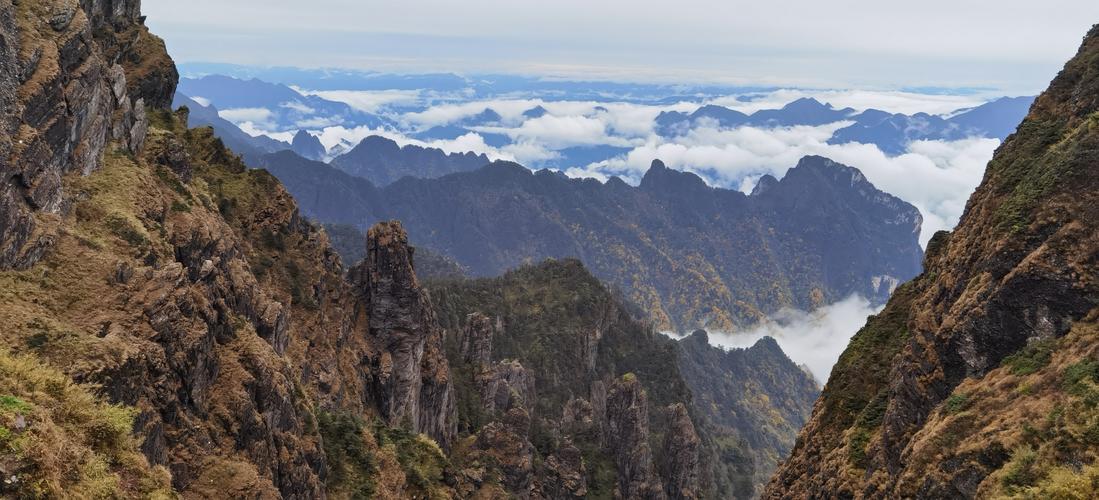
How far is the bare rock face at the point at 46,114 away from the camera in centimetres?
2627

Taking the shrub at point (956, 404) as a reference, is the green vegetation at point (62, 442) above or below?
above

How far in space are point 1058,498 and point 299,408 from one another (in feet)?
107

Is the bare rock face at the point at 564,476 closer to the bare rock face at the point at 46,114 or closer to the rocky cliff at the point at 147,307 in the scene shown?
the rocky cliff at the point at 147,307

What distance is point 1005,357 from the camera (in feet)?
89.8

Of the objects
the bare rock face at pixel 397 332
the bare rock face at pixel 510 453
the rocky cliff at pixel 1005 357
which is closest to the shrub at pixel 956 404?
the rocky cliff at pixel 1005 357

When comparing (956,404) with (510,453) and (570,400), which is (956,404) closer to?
(510,453)

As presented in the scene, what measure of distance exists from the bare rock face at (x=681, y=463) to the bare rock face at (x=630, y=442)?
11.7 feet

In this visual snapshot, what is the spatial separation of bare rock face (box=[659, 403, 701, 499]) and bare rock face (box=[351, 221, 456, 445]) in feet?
143

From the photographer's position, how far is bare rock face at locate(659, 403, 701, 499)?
99.9 m

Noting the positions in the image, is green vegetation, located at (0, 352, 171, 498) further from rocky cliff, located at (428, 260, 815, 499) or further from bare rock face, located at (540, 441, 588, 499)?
bare rock face, located at (540, 441, 588, 499)

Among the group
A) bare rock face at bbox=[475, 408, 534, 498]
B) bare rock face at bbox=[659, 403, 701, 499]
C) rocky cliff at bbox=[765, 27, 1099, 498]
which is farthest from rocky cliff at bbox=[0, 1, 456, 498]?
bare rock face at bbox=[659, 403, 701, 499]

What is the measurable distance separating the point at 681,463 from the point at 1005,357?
77726mm

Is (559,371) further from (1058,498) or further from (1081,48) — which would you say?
(1058,498)

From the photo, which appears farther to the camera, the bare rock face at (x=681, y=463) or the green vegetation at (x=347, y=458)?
the bare rock face at (x=681, y=463)
